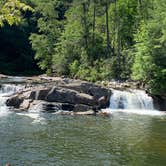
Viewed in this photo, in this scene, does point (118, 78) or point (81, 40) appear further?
point (81, 40)

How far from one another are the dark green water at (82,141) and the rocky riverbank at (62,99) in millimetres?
2854

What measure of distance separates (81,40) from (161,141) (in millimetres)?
32758

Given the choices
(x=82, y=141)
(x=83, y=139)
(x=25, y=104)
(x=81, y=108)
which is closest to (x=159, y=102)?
(x=81, y=108)

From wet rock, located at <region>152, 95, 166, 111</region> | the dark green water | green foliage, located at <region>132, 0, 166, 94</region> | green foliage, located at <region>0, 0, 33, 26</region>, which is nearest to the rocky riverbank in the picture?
the dark green water

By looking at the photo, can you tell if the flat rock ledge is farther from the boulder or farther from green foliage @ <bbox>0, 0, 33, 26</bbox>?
green foliage @ <bbox>0, 0, 33, 26</bbox>

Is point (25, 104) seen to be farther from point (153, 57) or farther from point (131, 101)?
point (153, 57)

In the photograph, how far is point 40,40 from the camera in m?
61.0

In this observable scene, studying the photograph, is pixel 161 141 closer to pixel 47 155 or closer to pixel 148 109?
pixel 47 155

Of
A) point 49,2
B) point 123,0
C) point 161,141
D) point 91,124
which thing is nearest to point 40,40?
point 49,2

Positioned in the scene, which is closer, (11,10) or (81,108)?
(11,10)

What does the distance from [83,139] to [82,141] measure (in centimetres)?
58

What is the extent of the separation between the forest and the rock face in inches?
191

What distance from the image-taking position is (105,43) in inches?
2112

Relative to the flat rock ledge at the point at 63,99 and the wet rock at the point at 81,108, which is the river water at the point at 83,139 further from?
the wet rock at the point at 81,108
